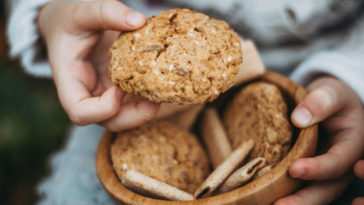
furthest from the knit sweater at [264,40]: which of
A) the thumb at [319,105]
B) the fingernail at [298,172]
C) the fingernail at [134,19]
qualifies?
the fingernail at [134,19]

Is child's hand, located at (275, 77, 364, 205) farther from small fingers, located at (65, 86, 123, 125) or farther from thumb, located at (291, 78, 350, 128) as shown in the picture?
small fingers, located at (65, 86, 123, 125)

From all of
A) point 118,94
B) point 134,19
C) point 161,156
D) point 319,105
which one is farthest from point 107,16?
point 319,105

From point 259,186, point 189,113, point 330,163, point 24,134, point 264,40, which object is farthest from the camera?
point 24,134

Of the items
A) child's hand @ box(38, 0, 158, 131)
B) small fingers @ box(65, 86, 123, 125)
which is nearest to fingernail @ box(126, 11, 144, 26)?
child's hand @ box(38, 0, 158, 131)

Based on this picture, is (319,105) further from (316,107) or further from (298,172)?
(298,172)

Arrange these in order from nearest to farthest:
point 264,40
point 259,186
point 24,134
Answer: point 259,186 → point 264,40 → point 24,134

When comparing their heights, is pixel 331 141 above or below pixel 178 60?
below
